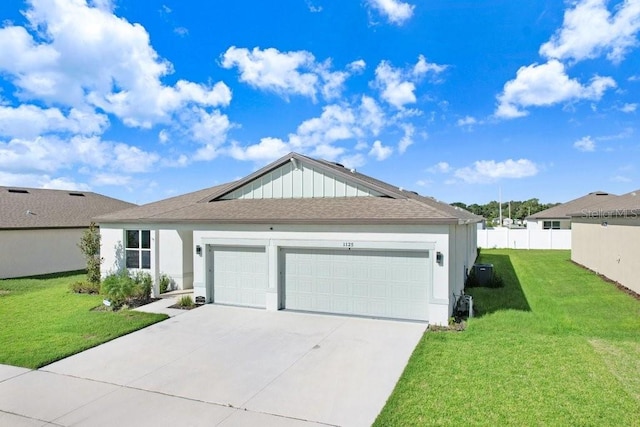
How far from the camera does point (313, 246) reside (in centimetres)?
1147

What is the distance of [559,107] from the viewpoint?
21609 mm

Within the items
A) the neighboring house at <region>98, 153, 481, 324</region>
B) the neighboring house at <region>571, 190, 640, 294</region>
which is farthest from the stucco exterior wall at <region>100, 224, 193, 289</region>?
the neighboring house at <region>571, 190, 640, 294</region>

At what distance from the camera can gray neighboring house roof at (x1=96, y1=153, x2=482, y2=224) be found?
10.5 metres

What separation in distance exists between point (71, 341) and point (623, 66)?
23.4 m

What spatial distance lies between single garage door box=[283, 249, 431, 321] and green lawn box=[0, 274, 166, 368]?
417 centimetres

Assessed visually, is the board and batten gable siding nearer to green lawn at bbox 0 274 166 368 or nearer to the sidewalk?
the sidewalk

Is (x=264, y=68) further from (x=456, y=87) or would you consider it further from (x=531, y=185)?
(x=531, y=185)

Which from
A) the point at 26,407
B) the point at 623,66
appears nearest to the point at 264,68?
the point at 26,407

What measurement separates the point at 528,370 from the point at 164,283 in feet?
41.4

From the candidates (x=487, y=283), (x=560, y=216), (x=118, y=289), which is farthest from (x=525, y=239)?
(x=118, y=289)

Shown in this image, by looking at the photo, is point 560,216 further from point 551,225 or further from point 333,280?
point 333,280

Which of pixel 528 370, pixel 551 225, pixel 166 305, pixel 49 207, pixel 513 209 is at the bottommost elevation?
pixel 166 305

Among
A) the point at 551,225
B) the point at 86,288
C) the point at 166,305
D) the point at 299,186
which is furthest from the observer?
the point at 551,225

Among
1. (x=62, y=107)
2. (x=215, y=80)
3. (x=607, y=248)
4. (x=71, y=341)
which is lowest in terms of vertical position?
(x=71, y=341)
